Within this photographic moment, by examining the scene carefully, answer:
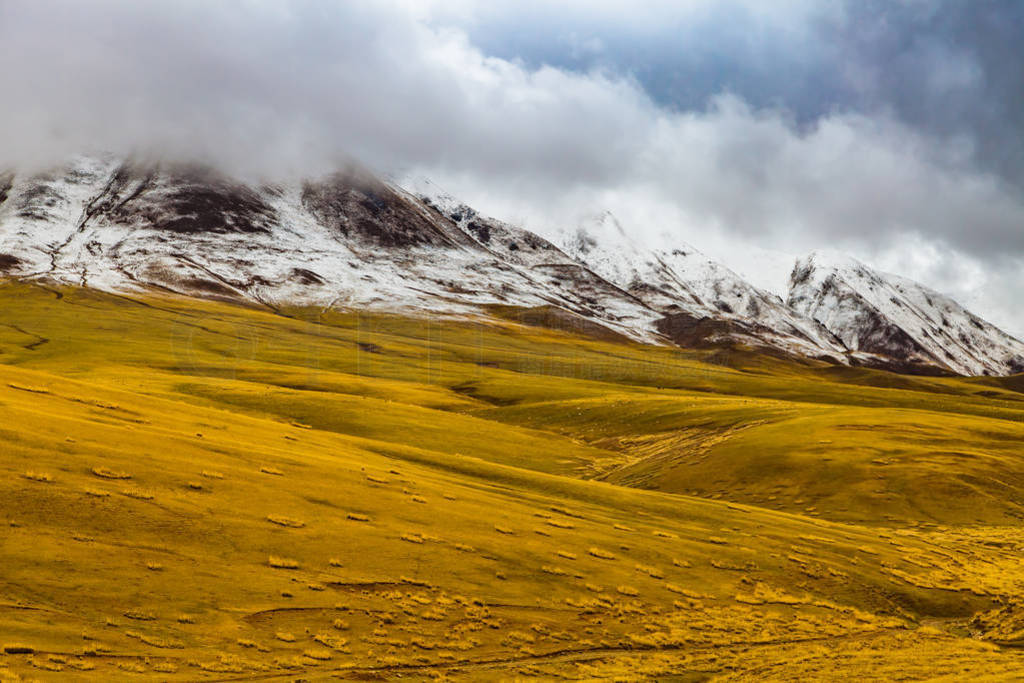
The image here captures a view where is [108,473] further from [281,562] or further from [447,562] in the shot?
[447,562]

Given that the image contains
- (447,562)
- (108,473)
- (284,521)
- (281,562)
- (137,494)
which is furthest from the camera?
(447,562)

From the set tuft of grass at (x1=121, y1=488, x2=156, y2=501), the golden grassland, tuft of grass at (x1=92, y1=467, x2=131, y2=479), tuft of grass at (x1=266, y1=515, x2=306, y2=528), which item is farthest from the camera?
tuft of grass at (x1=266, y1=515, x2=306, y2=528)

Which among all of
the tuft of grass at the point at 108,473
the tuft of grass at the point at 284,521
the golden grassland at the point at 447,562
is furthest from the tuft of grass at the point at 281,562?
the tuft of grass at the point at 108,473

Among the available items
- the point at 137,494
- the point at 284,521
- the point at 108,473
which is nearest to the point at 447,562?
the point at 284,521

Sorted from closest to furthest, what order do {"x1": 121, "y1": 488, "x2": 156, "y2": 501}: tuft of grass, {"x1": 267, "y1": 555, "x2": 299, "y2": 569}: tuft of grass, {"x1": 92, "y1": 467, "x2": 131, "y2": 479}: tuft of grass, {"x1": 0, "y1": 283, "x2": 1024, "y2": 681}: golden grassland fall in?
{"x1": 0, "y1": 283, "x2": 1024, "y2": 681}: golden grassland
{"x1": 267, "y1": 555, "x2": 299, "y2": 569}: tuft of grass
{"x1": 121, "y1": 488, "x2": 156, "y2": 501}: tuft of grass
{"x1": 92, "y1": 467, "x2": 131, "y2": 479}: tuft of grass

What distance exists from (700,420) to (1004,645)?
7265 centimetres

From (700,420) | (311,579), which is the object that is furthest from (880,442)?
(311,579)

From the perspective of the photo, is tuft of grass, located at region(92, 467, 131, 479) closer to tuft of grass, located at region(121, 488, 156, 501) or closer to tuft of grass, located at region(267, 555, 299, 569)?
tuft of grass, located at region(121, 488, 156, 501)

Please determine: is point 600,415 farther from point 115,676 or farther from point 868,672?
point 115,676

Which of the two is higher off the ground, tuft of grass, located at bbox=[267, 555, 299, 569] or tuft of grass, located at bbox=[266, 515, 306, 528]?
tuft of grass, located at bbox=[266, 515, 306, 528]

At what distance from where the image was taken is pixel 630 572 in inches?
1908

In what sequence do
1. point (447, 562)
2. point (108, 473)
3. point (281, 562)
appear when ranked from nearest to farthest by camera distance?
point (281, 562), point (108, 473), point (447, 562)

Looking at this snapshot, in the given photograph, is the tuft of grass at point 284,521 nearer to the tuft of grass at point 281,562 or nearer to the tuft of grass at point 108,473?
the tuft of grass at point 281,562

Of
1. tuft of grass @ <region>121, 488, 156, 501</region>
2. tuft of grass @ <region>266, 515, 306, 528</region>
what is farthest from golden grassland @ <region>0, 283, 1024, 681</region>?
tuft of grass @ <region>266, 515, 306, 528</region>
